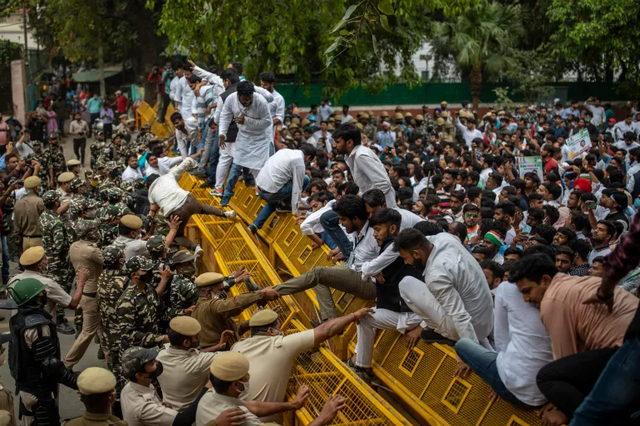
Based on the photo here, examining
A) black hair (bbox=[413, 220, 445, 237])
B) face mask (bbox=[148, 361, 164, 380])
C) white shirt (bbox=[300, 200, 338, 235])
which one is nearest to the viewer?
face mask (bbox=[148, 361, 164, 380])

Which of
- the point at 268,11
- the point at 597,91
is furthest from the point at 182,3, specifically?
the point at 597,91

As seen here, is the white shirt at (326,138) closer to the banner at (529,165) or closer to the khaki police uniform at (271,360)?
the banner at (529,165)

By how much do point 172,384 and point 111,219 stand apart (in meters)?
4.05

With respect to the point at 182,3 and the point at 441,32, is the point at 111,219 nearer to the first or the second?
the point at 182,3

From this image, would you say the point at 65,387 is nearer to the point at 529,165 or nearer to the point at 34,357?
the point at 34,357

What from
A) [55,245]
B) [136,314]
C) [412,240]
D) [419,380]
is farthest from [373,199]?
[55,245]

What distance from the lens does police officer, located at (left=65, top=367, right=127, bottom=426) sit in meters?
4.66

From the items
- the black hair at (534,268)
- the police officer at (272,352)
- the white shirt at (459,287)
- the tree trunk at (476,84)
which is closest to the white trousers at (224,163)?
the police officer at (272,352)

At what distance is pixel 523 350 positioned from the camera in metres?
4.44

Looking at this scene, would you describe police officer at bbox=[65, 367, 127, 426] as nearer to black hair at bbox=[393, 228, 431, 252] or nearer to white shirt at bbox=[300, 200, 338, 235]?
black hair at bbox=[393, 228, 431, 252]

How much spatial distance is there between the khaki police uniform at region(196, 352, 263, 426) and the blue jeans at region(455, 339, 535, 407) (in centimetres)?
148

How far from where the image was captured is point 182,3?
15.8 meters

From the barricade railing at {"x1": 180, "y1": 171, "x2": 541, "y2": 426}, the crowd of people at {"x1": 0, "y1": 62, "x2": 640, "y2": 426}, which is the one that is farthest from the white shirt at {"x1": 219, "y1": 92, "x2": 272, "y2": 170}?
the barricade railing at {"x1": 180, "y1": 171, "x2": 541, "y2": 426}

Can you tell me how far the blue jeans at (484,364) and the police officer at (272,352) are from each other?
3.98 feet
